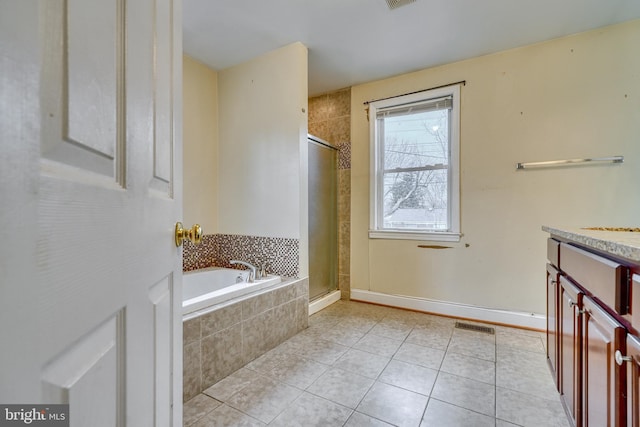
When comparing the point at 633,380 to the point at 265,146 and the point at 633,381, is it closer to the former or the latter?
the point at 633,381

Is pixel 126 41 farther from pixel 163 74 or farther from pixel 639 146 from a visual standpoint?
pixel 639 146

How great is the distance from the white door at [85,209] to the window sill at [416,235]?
2.63 metres

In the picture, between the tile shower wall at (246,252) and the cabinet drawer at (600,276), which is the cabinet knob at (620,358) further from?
the tile shower wall at (246,252)

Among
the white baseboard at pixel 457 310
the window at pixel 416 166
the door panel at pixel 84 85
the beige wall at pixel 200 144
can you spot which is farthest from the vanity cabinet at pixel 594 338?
the beige wall at pixel 200 144

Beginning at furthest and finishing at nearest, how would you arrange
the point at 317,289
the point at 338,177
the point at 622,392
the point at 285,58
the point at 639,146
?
the point at 338,177, the point at 317,289, the point at 285,58, the point at 639,146, the point at 622,392

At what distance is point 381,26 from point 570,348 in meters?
2.43

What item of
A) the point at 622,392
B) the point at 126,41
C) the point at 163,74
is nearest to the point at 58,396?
the point at 126,41

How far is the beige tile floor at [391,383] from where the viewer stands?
55.3 inches

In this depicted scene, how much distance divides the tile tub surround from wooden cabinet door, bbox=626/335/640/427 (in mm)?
1783

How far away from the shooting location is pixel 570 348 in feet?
3.99

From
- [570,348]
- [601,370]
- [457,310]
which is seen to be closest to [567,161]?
[457,310]

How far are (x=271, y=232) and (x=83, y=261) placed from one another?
2.22 meters

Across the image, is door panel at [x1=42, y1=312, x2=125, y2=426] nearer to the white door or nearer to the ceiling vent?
the white door

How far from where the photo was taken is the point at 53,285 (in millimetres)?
309
